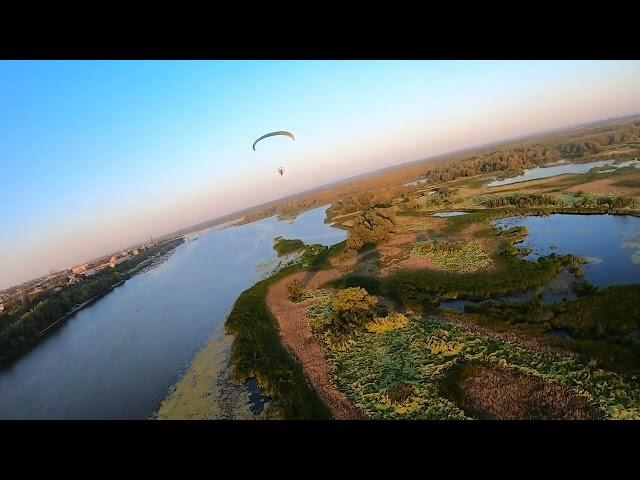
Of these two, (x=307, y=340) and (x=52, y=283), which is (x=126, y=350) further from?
(x=52, y=283)

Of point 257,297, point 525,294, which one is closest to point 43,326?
point 257,297

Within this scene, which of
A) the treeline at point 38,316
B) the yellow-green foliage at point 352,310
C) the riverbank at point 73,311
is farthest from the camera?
the riverbank at point 73,311

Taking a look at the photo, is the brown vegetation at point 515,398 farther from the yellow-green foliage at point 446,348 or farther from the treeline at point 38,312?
the treeline at point 38,312

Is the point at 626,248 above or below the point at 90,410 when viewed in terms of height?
below

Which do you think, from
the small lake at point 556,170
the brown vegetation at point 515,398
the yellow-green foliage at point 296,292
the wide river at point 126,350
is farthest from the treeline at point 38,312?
the small lake at point 556,170

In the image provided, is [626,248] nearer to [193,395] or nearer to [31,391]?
[193,395]

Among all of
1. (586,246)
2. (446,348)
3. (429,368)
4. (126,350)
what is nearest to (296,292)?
(126,350)
